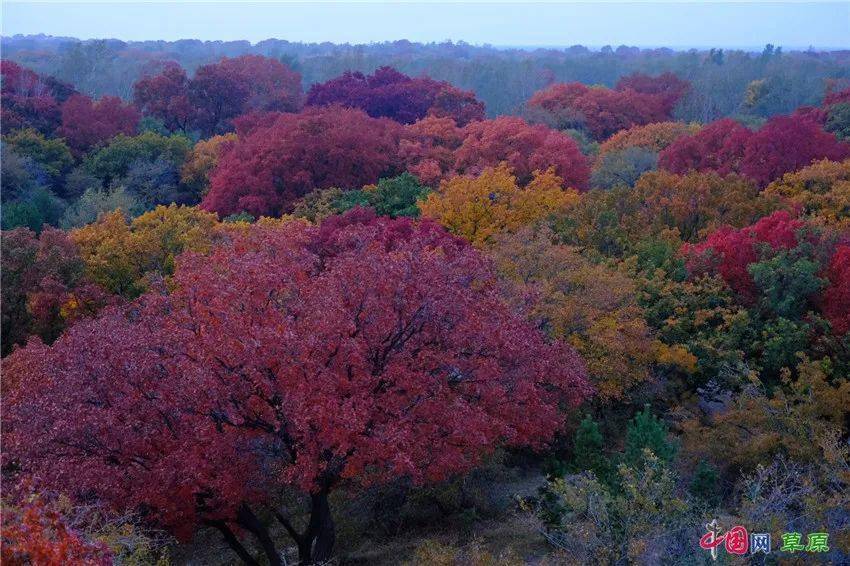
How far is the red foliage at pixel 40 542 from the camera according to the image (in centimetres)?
680

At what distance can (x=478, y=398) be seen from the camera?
12.5 meters

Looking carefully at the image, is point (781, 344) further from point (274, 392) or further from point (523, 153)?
point (523, 153)

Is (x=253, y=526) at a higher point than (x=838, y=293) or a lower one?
lower

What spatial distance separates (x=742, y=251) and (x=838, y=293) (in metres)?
2.73

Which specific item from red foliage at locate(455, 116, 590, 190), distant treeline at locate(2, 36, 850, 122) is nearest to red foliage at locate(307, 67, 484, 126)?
distant treeline at locate(2, 36, 850, 122)

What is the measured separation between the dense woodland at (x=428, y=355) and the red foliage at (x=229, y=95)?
50.4 ft

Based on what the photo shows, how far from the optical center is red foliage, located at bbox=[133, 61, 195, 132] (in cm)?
Answer: 4994

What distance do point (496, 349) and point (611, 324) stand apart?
19.8 feet

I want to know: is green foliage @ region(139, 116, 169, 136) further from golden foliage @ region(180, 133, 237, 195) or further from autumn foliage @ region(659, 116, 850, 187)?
autumn foliage @ region(659, 116, 850, 187)

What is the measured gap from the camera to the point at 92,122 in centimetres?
4256

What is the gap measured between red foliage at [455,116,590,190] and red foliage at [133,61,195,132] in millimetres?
23634

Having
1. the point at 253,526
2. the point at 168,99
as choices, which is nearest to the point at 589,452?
the point at 253,526

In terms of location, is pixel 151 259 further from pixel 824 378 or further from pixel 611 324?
pixel 824 378

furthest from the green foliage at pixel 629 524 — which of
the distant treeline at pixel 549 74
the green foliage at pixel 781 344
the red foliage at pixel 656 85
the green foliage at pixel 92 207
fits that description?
the red foliage at pixel 656 85
